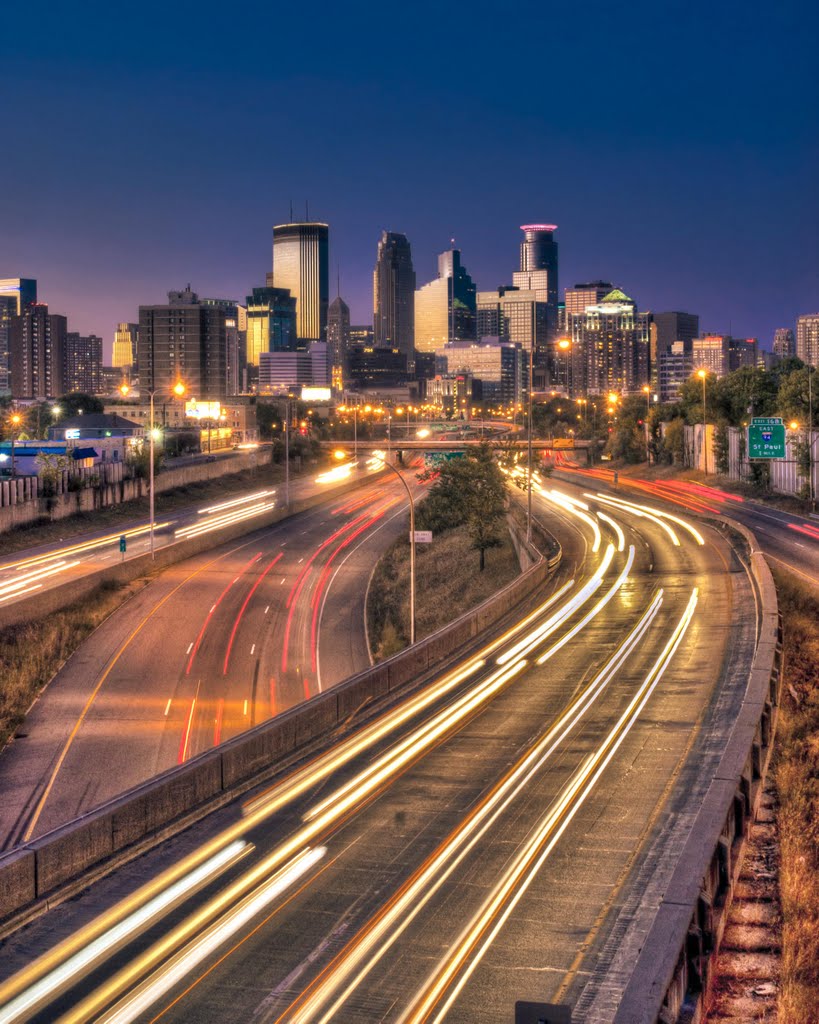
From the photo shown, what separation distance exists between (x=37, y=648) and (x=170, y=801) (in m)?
28.6

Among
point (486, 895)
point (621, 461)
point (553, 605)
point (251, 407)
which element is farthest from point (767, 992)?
point (251, 407)

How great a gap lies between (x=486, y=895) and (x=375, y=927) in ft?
6.14

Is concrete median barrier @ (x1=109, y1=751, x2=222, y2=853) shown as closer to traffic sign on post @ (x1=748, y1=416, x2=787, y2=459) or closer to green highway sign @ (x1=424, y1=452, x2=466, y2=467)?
traffic sign on post @ (x1=748, y1=416, x2=787, y2=459)

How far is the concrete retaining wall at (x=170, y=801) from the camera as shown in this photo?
579 inches

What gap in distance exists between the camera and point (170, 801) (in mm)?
17859

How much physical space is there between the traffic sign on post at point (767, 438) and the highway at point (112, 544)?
3382cm

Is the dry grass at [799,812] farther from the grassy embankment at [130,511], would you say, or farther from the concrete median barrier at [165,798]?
the grassy embankment at [130,511]

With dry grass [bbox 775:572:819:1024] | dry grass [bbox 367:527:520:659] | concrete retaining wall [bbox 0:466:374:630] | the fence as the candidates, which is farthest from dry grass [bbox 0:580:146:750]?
the fence

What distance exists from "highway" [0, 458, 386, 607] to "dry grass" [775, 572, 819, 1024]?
3134cm

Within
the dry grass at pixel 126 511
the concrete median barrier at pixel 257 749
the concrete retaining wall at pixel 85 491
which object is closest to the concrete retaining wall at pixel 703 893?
the concrete median barrier at pixel 257 749

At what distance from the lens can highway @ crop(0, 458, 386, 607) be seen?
171 feet

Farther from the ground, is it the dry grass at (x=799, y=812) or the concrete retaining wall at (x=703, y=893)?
the concrete retaining wall at (x=703, y=893)

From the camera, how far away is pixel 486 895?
15297 mm

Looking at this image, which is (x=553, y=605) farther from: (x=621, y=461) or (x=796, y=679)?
(x=621, y=461)
